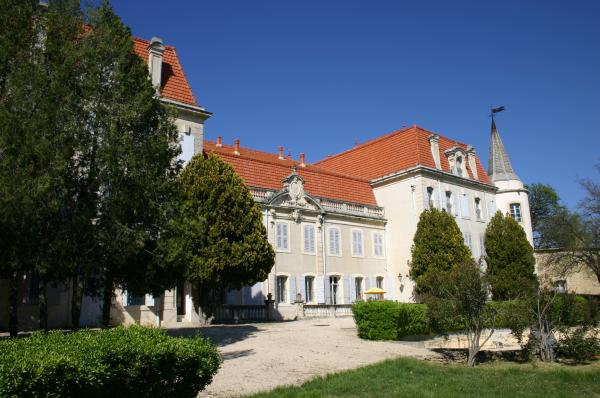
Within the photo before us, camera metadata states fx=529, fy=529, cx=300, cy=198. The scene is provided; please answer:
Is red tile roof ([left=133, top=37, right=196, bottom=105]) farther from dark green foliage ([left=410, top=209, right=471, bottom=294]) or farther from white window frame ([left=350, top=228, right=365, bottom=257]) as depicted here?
dark green foliage ([left=410, top=209, right=471, bottom=294])

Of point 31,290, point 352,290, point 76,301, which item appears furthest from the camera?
point 352,290

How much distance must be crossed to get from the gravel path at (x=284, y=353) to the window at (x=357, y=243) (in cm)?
1038

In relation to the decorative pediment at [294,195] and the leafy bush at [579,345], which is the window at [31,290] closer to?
the decorative pediment at [294,195]

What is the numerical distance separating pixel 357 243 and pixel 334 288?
A: 10.5 ft

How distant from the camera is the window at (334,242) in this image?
96.3ft

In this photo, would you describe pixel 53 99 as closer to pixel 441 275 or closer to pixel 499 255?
pixel 441 275

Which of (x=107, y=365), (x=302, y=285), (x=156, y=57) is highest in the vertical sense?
(x=156, y=57)

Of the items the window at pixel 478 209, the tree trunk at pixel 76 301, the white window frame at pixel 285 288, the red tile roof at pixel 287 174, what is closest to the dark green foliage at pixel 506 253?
the window at pixel 478 209

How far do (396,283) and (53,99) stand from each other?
79.4 ft

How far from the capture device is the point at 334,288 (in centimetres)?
2933

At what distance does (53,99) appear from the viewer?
1215 centimetres

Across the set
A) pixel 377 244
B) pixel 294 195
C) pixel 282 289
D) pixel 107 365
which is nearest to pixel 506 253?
pixel 377 244

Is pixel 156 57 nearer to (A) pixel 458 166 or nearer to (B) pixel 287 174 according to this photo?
(B) pixel 287 174

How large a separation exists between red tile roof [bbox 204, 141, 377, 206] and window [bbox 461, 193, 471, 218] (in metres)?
6.05
